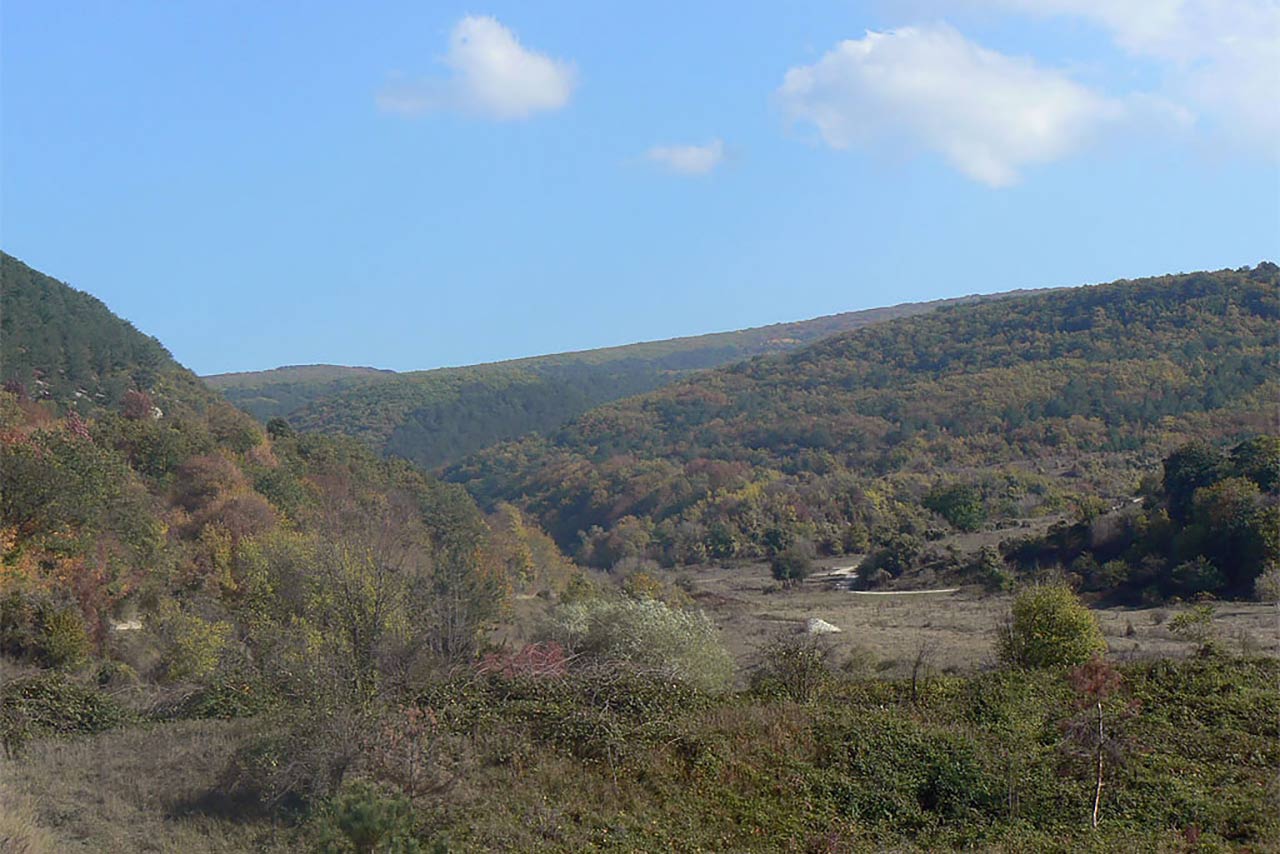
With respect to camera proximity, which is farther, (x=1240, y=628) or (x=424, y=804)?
(x=1240, y=628)

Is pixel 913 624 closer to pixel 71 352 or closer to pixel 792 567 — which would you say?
pixel 792 567

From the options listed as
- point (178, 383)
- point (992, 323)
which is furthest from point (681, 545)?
point (992, 323)

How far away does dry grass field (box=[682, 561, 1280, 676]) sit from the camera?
1834cm

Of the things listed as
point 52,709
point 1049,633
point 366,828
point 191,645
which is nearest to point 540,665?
point 366,828

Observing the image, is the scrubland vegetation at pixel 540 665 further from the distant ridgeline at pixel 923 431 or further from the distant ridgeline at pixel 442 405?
the distant ridgeline at pixel 442 405

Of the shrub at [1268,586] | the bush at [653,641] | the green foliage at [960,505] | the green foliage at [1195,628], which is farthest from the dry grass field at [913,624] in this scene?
the green foliage at [960,505]

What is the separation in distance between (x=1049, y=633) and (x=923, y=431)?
2642 inches

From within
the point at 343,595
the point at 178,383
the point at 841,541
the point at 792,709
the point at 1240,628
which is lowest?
the point at 841,541

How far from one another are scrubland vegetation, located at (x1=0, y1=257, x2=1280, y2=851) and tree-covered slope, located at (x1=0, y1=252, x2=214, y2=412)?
0.25 m

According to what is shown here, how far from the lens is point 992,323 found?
101500mm

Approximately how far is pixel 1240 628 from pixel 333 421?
117763mm

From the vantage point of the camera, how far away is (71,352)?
44625 mm

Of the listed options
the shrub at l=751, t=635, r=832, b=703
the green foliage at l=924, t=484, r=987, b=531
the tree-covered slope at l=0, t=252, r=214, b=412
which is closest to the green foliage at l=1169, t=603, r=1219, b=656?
the shrub at l=751, t=635, r=832, b=703

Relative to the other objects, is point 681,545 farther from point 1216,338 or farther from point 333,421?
point 333,421
